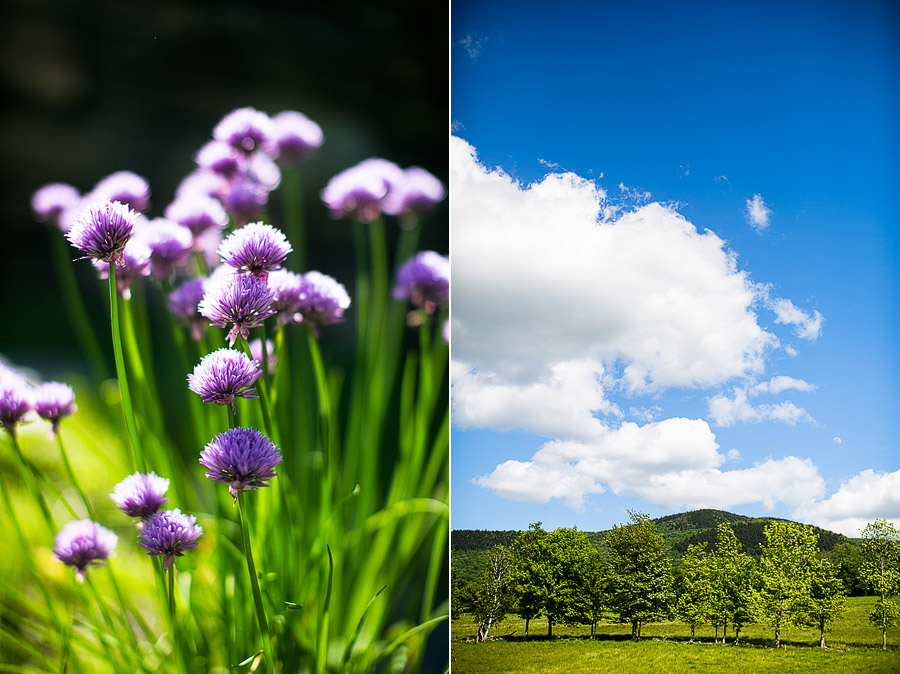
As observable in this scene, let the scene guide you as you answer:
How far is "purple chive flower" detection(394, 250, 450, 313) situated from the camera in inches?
66.0

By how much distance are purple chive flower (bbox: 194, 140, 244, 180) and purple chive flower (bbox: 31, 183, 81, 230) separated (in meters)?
0.27

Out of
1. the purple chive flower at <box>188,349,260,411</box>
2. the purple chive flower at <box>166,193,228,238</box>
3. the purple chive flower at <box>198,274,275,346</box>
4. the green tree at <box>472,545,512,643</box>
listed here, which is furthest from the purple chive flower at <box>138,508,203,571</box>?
the green tree at <box>472,545,512,643</box>

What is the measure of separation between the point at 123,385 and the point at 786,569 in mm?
1895

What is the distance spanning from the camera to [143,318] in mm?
1393

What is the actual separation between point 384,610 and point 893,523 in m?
1.52

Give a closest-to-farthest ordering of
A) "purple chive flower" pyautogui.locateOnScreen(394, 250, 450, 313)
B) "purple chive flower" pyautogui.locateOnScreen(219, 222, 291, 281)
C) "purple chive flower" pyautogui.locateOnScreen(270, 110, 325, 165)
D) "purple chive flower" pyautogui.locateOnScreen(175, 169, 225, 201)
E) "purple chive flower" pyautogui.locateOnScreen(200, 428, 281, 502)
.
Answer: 1. "purple chive flower" pyautogui.locateOnScreen(200, 428, 281, 502)
2. "purple chive flower" pyautogui.locateOnScreen(219, 222, 291, 281)
3. "purple chive flower" pyautogui.locateOnScreen(175, 169, 225, 201)
4. "purple chive flower" pyautogui.locateOnScreen(270, 110, 325, 165)
5. "purple chive flower" pyautogui.locateOnScreen(394, 250, 450, 313)

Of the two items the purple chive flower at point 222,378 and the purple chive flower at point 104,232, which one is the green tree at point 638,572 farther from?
the purple chive flower at point 104,232

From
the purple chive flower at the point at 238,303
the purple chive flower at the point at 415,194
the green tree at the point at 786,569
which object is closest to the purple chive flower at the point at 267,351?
the purple chive flower at the point at 238,303

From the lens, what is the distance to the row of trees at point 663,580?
2.03 meters

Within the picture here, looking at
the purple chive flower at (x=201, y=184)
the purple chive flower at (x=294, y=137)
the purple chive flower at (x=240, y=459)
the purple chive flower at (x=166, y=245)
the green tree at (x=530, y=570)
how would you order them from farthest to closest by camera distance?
the green tree at (x=530, y=570)
the purple chive flower at (x=294, y=137)
the purple chive flower at (x=201, y=184)
the purple chive flower at (x=166, y=245)
the purple chive flower at (x=240, y=459)

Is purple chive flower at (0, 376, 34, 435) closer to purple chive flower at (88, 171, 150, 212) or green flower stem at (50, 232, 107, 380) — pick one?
green flower stem at (50, 232, 107, 380)

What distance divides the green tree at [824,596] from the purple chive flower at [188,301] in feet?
6.12

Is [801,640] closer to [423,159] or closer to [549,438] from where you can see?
[549,438]

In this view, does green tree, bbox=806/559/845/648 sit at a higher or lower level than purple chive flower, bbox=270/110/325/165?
lower
